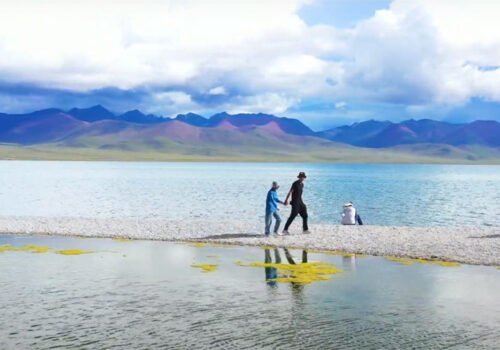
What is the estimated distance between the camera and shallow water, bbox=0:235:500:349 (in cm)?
1589

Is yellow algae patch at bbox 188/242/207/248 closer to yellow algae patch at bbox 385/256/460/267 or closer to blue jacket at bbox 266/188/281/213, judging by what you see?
blue jacket at bbox 266/188/281/213

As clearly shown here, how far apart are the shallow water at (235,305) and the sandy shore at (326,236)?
295 cm

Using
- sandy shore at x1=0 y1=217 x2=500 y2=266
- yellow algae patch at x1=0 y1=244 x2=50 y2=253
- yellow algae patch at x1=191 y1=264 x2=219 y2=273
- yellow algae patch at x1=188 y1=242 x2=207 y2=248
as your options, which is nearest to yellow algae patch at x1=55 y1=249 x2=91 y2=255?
yellow algae patch at x1=0 y1=244 x2=50 y2=253

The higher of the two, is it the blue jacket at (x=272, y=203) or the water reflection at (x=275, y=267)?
the blue jacket at (x=272, y=203)

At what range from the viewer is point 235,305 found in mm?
19312

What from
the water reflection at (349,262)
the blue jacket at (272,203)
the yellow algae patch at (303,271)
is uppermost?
the blue jacket at (272,203)

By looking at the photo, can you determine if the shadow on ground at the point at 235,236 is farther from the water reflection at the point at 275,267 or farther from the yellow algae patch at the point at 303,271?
the yellow algae patch at the point at 303,271

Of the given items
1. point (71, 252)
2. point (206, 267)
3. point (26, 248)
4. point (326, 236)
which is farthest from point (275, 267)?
point (26, 248)

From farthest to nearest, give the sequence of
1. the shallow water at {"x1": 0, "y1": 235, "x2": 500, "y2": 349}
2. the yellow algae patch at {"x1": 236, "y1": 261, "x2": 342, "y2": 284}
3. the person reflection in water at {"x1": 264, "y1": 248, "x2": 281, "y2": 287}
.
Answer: the yellow algae patch at {"x1": 236, "y1": 261, "x2": 342, "y2": 284}, the person reflection in water at {"x1": 264, "y1": 248, "x2": 281, "y2": 287}, the shallow water at {"x1": 0, "y1": 235, "x2": 500, "y2": 349}

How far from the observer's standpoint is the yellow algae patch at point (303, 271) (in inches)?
930

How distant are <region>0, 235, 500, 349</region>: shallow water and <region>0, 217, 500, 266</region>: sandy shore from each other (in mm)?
2954

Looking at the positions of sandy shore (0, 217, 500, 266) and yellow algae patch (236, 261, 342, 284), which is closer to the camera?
yellow algae patch (236, 261, 342, 284)

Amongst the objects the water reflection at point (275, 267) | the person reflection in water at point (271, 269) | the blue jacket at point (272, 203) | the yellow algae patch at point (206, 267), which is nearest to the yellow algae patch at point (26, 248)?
the yellow algae patch at point (206, 267)

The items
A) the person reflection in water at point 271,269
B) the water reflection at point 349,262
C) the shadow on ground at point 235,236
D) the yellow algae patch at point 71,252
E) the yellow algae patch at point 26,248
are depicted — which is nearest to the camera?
the person reflection in water at point 271,269
